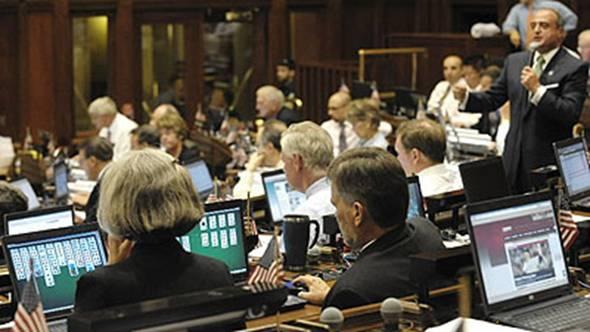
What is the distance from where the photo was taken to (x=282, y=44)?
1493 cm

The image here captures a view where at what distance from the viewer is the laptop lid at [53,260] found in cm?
442

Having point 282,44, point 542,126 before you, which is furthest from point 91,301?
point 282,44

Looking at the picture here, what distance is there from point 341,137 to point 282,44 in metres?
4.47

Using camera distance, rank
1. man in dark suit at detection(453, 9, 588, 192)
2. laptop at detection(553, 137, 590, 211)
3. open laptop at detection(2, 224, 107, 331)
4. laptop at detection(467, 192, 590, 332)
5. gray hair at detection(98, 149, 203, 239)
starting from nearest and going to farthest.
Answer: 1. gray hair at detection(98, 149, 203, 239)
2. laptop at detection(467, 192, 590, 332)
3. open laptop at detection(2, 224, 107, 331)
4. laptop at detection(553, 137, 590, 211)
5. man in dark suit at detection(453, 9, 588, 192)

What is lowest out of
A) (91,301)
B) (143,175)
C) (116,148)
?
(116,148)

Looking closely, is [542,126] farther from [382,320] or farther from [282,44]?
[282,44]

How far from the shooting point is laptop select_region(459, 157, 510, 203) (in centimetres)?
590

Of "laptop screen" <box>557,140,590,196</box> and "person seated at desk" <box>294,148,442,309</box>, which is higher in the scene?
"person seated at desk" <box>294,148,442,309</box>

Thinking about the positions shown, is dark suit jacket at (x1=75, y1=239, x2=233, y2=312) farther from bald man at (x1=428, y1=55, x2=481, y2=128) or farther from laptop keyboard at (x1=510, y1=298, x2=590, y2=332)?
bald man at (x1=428, y1=55, x2=481, y2=128)

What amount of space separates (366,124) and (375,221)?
5.95 metres

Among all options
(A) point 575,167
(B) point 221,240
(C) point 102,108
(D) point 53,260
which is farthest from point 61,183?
(D) point 53,260

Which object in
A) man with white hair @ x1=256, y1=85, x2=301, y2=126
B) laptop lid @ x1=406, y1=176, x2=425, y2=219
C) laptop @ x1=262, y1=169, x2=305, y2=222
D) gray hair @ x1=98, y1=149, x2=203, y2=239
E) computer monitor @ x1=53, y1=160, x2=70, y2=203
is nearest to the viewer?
gray hair @ x1=98, y1=149, x2=203, y2=239

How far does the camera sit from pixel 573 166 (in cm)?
626

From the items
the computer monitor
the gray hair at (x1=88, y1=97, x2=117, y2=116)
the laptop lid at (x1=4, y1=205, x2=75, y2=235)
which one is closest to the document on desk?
the laptop lid at (x1=4, y1=205, x2=75, y2=235)
